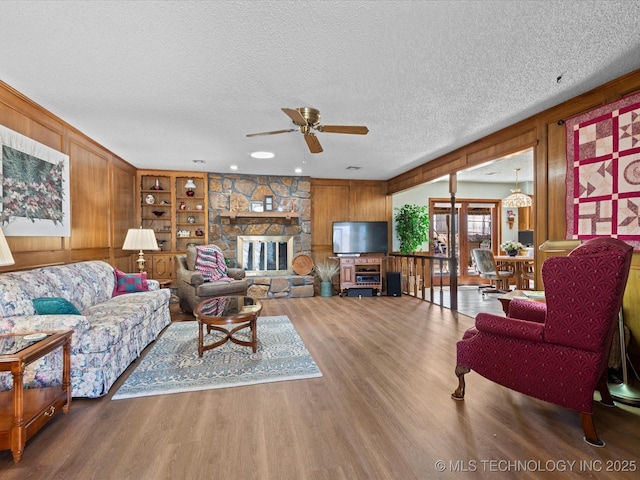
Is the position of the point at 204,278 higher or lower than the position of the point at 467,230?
lower

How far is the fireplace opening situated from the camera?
6.55 m

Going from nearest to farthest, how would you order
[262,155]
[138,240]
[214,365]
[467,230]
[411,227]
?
[214,365] < [138,240] < [262,155] < [411,227] < [467,230]

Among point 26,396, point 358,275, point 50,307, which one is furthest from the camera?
point 358,275

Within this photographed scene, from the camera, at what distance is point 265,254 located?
6660 millimetres

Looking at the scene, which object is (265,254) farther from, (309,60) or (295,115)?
(309,60)

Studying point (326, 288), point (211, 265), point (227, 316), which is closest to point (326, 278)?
point (326, 288)

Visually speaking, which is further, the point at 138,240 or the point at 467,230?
the point at 467,230

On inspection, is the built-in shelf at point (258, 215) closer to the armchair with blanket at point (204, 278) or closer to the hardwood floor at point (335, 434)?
the armchair with blanket at point (204, 278)

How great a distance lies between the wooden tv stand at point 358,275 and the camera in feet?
22.1

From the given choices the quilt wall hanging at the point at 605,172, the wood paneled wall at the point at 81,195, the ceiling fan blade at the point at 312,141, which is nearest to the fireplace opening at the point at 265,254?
the wood paneled wall at the point at 81,195

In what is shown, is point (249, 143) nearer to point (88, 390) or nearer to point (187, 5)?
point (187, 5)

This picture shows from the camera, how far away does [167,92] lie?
9.33 feet

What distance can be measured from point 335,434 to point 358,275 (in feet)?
16.1

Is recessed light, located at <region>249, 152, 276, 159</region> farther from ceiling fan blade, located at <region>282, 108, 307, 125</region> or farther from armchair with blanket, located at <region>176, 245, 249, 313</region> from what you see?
ceiling fan blade, located at <region>282, 108, 307, 125</region>
